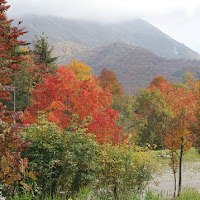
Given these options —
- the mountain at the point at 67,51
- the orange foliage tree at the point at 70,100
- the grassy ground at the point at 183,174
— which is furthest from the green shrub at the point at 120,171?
the mountain at the point at 67,51

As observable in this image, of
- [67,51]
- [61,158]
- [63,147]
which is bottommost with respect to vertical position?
[61,158]

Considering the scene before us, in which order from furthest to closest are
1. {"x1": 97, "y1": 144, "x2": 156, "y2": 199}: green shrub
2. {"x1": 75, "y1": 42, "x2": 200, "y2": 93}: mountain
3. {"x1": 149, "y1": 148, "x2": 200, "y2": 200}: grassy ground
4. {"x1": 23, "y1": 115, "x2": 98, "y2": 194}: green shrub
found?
{"x1": 75, "y1": 42, "x2": 200, "y2": 93}: mountain, {"x1": 149, "y1": 148, "x2": 200, "y2": 200}: grassy ground, {"x1": 97, "y1": 144, "x2": 156, "y2": 199}: green shrub, {"x1": 23, "y1": 115, "x2": 98, "y2": 194}: green shrub

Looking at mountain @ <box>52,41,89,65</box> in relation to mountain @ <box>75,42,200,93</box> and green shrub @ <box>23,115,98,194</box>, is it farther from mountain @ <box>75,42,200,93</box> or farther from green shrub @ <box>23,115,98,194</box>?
green shrub @ <box>23,115,98,194</box>

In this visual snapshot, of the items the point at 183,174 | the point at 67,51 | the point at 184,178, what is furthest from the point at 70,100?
the point at 67,51

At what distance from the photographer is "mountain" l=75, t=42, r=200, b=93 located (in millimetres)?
92938

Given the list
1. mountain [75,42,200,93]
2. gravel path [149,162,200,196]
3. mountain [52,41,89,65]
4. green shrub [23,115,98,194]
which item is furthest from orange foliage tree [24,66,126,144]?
mountain [52,41,89,65]

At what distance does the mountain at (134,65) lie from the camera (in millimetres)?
92938

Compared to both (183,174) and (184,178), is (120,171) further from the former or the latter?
(183,174)

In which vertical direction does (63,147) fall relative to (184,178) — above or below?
above

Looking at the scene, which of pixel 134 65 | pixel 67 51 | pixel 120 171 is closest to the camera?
pixel 120 171

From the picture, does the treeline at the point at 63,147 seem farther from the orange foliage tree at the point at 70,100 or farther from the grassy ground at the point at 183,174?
the grassy ground at the point at 183,174

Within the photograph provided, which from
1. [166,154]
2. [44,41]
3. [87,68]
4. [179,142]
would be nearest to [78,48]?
[87,68]

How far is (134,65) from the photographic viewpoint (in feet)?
351

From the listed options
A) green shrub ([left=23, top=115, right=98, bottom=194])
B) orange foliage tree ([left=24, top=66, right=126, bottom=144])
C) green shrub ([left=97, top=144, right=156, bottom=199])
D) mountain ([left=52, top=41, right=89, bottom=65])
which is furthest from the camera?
mountain ([left=52, top=41, right=89, bottom=65])
